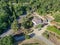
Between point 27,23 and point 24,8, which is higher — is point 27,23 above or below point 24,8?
below

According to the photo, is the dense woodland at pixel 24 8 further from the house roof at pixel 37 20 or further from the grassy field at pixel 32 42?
the grassy field at pixel 32 42

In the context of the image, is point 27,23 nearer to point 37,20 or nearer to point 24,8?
point 37,20

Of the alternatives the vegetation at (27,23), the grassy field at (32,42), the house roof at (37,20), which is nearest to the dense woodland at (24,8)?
the house roof at (37,20)

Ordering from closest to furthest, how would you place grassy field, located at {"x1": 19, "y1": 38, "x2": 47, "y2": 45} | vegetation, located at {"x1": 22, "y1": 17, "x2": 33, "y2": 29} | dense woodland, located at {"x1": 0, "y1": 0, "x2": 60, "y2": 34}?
grassy field, located at {"x1": 19, "y1": 38, "x2": 47, "y2": 45}, vegetation, located at {"x1": 22, "y1": 17, "x2": 33, "y2": 29}, dense woodland, located at {"x1": 0, "y1": 0, "x2": 60, "y2": 34}

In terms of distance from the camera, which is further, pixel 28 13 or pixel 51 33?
pixel 28 13

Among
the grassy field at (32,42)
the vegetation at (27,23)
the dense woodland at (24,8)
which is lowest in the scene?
the grassy field at (32,42)

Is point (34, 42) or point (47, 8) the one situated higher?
point (47, 8)

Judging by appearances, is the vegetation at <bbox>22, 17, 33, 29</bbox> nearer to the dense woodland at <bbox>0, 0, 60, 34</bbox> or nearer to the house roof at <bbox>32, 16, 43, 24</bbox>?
the house roof at <bbox>32, 16, 43, 24</bbox>

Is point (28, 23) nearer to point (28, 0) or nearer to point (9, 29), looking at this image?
point (9, 29)

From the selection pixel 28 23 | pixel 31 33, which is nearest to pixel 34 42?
pixel 31 33

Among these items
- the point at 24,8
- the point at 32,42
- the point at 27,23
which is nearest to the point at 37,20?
the point at 27,23

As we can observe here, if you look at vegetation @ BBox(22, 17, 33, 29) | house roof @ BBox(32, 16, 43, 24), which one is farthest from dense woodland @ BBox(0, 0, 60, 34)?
vegetation @ BBox(22, 17, 33, 29)
